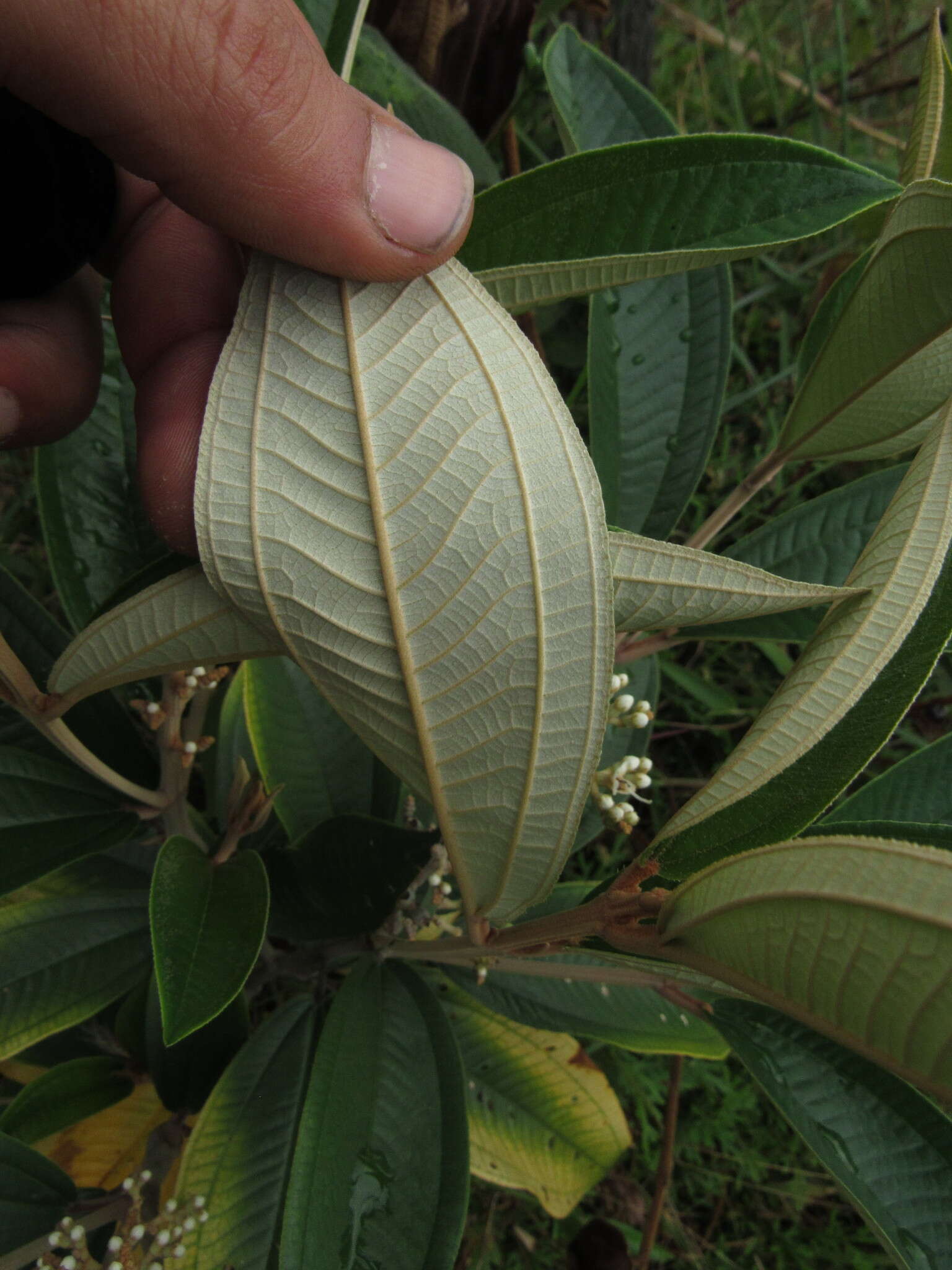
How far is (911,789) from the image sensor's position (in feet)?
3.19

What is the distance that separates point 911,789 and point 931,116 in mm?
654

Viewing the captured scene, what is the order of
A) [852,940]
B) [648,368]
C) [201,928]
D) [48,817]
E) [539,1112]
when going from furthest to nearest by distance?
[539,1112], [648,368], [48,817], [201,928], [852,940]

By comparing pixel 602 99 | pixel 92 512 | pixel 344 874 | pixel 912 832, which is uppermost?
pixel 602 99

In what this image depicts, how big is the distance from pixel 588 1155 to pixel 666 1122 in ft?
0.57

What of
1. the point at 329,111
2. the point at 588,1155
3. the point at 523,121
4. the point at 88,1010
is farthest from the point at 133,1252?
the point at 523,121

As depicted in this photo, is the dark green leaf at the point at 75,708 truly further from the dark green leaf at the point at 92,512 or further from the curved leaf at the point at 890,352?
the curved leaf at the point at 890,352

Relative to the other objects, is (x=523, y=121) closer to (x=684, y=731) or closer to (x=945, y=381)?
(x=684, y=731)

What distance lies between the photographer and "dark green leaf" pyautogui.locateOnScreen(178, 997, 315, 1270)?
92cm

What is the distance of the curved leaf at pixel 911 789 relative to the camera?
3.16 feet

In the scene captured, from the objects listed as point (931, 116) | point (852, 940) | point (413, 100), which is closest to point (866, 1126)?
point (852, 940)

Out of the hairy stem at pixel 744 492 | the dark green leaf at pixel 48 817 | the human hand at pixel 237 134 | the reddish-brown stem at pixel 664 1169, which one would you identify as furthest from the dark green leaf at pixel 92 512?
the reddish-brown stem at pixel 664 1169

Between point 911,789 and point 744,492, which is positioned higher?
point 744,492

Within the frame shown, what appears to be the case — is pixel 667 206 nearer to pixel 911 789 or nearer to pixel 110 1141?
pixel 911 789

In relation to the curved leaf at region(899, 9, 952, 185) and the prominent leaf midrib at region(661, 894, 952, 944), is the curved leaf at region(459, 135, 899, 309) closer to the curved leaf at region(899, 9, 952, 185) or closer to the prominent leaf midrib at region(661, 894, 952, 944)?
the curved leaf at region(899, 9, 952, 185)
